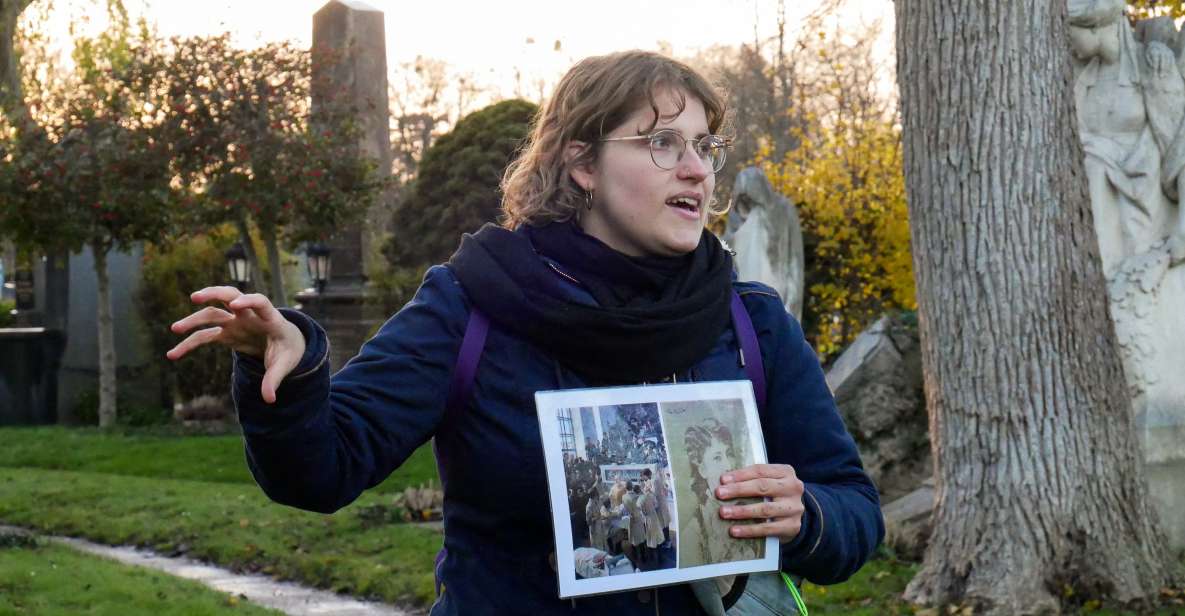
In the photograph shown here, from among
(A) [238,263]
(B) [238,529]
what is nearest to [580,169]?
(B) [238,529]

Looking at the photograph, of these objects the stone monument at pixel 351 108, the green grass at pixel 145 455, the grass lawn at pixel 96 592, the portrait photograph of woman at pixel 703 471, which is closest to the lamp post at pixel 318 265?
the stone monument at pixel 351 108

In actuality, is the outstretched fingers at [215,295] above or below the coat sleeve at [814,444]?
above

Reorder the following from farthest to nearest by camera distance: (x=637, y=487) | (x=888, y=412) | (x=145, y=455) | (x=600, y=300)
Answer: (x=145, y=455), (x=888, y=412), (x=600, y=300), (x=637, y=487)

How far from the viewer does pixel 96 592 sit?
7289 millimetres

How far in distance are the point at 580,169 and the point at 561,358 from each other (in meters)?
0.40

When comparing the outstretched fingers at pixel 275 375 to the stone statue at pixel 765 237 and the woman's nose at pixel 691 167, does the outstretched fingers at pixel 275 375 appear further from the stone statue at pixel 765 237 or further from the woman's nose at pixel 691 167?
the stone statue at pixel 765 237

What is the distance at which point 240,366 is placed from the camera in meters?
2.06

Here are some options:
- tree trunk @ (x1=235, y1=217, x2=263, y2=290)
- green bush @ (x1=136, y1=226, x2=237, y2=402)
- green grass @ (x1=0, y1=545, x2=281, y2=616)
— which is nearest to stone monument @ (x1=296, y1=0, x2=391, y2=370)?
tree trunk @ (x1=235, y1=217, x2=263, y2=290)

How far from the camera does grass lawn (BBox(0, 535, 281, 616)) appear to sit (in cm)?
691

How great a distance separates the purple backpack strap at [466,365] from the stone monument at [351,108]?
57.2ft

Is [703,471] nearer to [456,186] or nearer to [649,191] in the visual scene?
[649,191]

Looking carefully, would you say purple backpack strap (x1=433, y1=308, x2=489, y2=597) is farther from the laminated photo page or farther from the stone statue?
the stone statue

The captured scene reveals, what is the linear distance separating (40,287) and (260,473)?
1044 inches

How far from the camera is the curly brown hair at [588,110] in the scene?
8.18 feet
